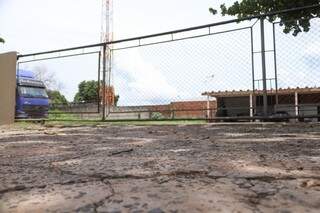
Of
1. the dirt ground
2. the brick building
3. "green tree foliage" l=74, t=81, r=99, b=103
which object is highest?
"green tree foliage" l=74, t=81, r=99, b=103

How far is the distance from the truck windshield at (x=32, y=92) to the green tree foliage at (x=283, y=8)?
12.1 meters

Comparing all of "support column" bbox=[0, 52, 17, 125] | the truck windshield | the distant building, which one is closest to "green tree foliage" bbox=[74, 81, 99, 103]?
"support column" bbox=[0, 52, 17, 125]

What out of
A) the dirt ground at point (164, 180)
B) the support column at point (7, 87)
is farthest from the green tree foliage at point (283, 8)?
the support column at point (7, 87)

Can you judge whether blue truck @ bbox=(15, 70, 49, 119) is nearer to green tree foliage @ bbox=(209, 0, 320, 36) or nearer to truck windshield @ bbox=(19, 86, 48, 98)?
truck windshield @ bbox=(19, 86, 48, 98)

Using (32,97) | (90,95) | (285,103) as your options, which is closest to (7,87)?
(285,103)

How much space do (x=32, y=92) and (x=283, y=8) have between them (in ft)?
46.3

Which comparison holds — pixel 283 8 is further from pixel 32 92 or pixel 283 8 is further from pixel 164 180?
pixel 32 92

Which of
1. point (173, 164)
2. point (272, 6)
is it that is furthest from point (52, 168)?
point (272, 6)

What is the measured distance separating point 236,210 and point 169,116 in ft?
19.7

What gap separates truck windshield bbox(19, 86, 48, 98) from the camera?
19247 millimetres

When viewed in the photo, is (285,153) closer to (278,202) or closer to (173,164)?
(173,164)

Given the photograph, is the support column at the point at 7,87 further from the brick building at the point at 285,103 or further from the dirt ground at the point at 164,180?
the dirt ground at the point at 164,180

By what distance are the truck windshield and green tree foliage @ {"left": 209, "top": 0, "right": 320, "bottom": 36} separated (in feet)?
39.9

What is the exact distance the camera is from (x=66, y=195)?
5.81 ft
